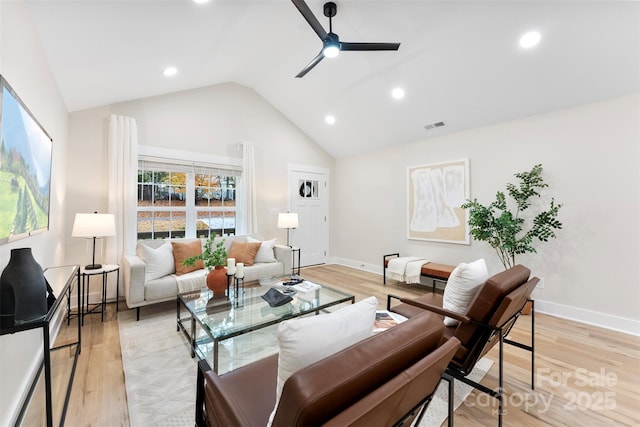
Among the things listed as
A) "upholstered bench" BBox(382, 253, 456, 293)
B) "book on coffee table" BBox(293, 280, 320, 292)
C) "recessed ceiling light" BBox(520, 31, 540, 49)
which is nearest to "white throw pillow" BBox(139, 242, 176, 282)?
"book on coffee table" BBox(293, 280, 320, 292)

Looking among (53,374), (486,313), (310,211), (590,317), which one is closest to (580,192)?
(590,317)

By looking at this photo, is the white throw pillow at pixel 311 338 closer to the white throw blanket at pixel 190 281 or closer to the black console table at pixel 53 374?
the black console table at pixel 53 374

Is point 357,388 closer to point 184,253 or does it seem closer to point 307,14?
point 307,14

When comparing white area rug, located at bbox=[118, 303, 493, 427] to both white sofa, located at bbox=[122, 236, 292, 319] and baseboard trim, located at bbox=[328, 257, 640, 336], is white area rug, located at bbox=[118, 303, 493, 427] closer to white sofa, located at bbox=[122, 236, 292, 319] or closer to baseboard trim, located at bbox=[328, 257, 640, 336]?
white sofa, located at bbox=[122, 236, 292, 319]

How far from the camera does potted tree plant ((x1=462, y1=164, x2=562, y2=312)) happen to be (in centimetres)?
316

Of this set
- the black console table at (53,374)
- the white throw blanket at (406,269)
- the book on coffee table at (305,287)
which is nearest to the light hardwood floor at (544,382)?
the black console table at (53,374)

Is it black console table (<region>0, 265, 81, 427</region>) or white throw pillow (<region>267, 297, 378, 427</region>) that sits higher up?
white throw pillow (<region>267, 297, 378, 427</region>)

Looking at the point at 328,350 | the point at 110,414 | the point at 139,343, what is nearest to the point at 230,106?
the point at 139,343

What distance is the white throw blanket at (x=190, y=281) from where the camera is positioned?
3141 millimetres

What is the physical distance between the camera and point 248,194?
470 centimetres

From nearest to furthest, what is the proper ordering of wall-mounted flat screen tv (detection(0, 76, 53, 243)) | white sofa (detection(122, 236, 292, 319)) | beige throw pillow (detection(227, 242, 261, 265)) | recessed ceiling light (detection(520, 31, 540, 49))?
wall-mounted flat screen tv (detection(0, 76, 53, 243)), recessed ceiling light (detection(520, 31, 540, 49)), white sofa (detection(122, 236, 292, 319)), beige throw pillow (detection(227, 242, 261, 265))

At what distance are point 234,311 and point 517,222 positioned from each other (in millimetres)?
3430

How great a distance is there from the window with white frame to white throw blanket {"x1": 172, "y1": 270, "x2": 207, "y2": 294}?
1188mm

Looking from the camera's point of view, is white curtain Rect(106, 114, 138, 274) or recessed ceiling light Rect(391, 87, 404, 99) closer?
white curtain Rect(106, 114, 138, 274)
